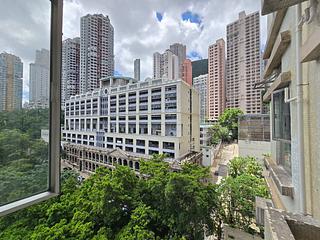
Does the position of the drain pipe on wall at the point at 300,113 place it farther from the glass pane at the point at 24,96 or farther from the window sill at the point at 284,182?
the glass pane at the point at 24,96

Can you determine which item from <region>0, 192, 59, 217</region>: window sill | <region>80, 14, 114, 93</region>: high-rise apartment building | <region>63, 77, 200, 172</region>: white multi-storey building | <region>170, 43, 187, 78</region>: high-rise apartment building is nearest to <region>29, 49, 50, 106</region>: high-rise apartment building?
<region>0, 192, 59, 217</region>: window sill

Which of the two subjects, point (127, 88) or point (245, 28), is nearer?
point (127, 88)

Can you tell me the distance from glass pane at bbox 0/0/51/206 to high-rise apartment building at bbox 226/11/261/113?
1712 centimetres

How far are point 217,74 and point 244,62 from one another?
132 inches

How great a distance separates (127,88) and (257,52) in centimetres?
1237

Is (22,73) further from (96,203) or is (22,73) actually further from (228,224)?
(228,224)

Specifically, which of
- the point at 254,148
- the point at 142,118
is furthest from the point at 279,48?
the point at 142,118

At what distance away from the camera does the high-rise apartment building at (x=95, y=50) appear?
14.9m

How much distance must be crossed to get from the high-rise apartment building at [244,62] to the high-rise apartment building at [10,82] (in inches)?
678

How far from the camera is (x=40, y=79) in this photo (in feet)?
3.04

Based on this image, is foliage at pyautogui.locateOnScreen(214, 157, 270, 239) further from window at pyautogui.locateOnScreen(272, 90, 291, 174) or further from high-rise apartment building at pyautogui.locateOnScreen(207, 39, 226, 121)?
high-rise apartment building at pyautogui.locateOnScreen(207, 39, 226, 121)

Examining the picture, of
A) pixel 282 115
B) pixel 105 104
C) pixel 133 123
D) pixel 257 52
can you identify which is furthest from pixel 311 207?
pixel 257 52

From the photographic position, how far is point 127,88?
13102mm

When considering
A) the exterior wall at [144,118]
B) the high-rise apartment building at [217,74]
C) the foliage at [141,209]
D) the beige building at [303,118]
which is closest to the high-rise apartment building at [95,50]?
the exterior wall at [144,118]
